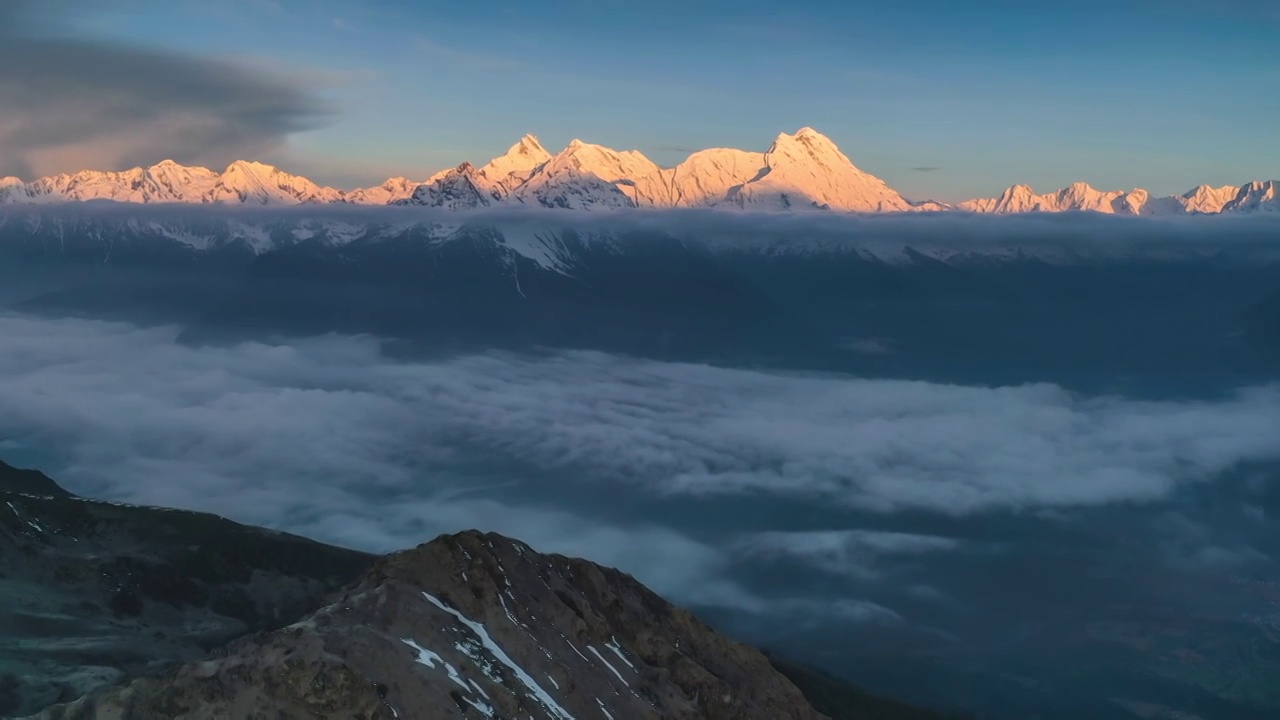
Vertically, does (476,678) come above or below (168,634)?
above

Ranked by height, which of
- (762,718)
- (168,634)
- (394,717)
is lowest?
(168,634)


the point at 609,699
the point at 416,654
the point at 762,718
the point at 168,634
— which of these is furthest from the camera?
the point at 168,634

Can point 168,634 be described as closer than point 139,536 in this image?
Yes

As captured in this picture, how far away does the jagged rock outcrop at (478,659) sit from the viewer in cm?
8144

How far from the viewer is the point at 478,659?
319ft

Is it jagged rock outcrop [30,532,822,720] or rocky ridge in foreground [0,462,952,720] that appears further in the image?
rocky ridge in foreground [0,462,952,720]

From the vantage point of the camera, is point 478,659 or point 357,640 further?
point 478,659

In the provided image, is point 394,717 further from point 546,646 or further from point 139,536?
point 139,536

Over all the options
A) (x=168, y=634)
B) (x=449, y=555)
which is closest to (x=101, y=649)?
(x=168, y=634)

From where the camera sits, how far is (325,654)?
3393 inches

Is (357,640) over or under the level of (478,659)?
over

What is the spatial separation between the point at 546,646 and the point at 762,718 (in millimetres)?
29418

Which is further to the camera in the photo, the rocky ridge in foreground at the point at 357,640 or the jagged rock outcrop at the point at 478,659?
the rocky ridge in foreground at the point at 357,640

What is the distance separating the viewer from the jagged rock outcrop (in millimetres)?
81438
